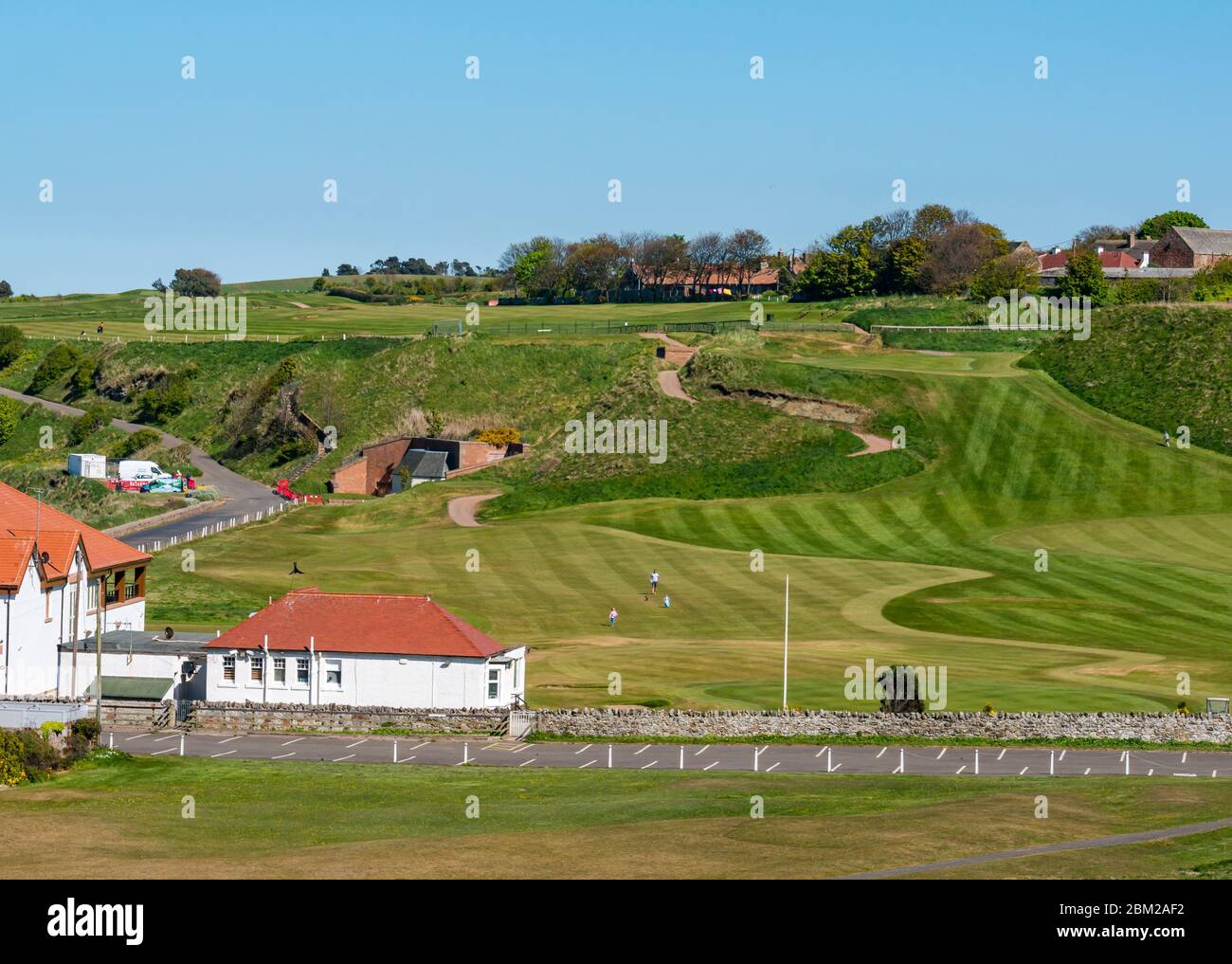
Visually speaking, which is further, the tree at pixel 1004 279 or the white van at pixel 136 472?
the tree at pixel 1004 279

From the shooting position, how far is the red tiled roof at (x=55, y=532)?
60.8 meters

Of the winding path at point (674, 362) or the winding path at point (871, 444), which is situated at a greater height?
the winding path at point (674, 362)

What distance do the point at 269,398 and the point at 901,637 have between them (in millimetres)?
101414

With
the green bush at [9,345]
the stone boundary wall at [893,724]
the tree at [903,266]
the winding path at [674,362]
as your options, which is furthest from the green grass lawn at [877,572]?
the green bush at [9,345]

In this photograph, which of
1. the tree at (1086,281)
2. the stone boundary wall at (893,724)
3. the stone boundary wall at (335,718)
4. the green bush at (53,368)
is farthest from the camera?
the green bush at (53,368)

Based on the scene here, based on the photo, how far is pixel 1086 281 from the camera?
168 m

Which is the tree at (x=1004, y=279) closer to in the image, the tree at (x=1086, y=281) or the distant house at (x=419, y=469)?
the tree at (x=1086, y=281)

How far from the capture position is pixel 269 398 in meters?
164

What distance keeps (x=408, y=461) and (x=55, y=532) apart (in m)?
79.2

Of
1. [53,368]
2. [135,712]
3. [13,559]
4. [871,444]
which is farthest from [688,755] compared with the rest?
[53,368]

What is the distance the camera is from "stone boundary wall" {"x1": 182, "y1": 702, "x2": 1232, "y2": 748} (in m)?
53.4

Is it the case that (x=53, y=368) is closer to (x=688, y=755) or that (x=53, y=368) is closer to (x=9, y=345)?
(x=9, y=345)

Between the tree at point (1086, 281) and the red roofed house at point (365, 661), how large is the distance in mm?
122929

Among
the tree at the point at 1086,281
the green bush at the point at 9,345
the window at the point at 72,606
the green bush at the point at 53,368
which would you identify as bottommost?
the window at the point at 72,606
